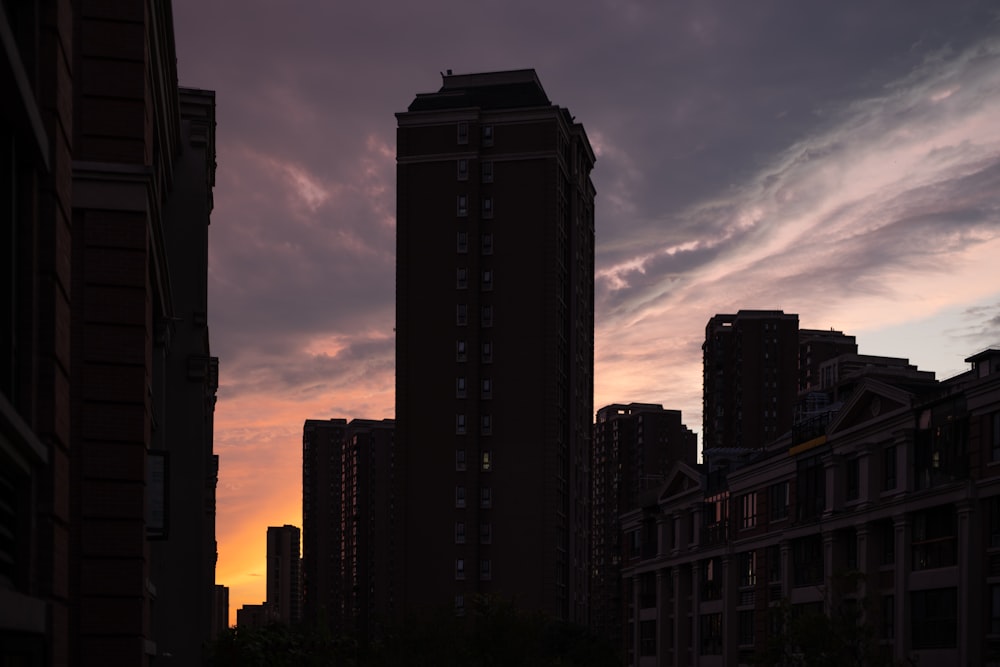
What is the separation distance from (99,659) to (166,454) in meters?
4.05

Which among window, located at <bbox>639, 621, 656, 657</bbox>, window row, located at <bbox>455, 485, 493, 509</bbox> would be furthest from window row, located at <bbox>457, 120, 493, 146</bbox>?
window, located at <bbox>639, 621, 656, 657</bbox>

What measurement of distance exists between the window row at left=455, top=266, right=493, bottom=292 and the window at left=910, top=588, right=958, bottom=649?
55.8 metres

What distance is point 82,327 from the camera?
625 inches

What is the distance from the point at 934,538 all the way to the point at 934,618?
10.9ft

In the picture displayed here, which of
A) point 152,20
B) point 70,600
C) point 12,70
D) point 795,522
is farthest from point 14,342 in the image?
point 795,522

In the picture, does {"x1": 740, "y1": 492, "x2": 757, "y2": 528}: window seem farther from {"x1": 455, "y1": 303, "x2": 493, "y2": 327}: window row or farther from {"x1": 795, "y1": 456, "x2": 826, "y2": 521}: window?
{"x1": 455, "y1": 303, "x2": 493, "y2": 327}: window row

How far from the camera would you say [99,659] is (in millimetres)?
15836

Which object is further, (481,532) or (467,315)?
(467,315)

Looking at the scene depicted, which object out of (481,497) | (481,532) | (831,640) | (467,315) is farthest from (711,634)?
(467,315)

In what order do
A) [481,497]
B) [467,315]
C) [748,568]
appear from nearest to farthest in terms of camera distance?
[748,568] < [481,497] < [467,315]

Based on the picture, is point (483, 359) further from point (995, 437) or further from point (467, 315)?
point (995, 437)

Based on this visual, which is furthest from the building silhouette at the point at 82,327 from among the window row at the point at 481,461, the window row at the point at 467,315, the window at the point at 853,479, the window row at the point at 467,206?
the window row at the point at 467,206

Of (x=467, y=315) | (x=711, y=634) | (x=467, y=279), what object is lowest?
(x=711, y=634)

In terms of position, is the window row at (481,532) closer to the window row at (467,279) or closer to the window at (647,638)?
the window at (647,638)
